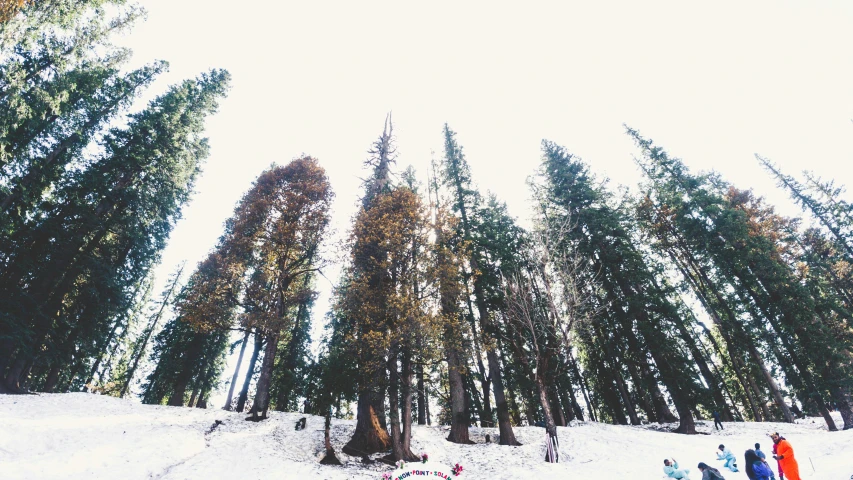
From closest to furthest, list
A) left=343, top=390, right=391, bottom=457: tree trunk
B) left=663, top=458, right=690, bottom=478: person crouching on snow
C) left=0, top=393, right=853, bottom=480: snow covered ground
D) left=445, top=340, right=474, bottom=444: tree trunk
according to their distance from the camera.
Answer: left=0, top=393, right=853, bottom=480: snow covered ground < left=663, top=458, right=690, bottom=478: person crouching on snow < left=343, top=390, right=391, bottom=457: tree trunk < left=445, top=340, right=474, bottom=444: tree trunk

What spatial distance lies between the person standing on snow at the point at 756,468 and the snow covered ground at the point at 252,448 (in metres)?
1.97

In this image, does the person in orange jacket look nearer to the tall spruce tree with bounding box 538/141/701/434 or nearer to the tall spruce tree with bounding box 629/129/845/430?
the tall spruce tree with bounding box 538/141/701/434

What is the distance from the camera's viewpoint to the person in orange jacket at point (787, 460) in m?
9.20

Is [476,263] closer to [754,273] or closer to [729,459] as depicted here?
[729,459]

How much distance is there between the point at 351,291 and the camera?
A: 47.1 ft

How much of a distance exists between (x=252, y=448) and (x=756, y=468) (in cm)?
1522

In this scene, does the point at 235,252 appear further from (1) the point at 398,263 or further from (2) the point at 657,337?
(2) the point at 657,337

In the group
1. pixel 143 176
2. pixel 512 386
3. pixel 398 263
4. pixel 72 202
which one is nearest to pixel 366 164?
pixel 398 263

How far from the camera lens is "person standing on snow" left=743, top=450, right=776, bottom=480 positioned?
30.5ft

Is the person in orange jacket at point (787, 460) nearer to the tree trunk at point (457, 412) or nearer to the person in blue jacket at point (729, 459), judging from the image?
the person in blue jacket at point (729, 459)

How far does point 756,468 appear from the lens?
30.8 feet

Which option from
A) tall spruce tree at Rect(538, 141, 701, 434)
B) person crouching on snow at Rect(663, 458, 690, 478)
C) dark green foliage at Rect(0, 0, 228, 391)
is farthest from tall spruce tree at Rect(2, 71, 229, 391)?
person crouching on snow at Rect(663, 458, 690, 478)

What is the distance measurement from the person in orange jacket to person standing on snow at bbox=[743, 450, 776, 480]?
1.23 feet

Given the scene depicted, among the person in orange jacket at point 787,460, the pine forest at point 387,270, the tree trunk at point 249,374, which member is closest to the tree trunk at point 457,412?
the pine forest at point 387,270
